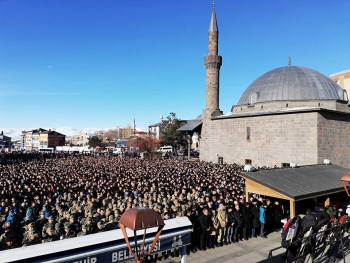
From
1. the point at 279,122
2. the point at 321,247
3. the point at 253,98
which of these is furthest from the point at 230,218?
the point at 253,98

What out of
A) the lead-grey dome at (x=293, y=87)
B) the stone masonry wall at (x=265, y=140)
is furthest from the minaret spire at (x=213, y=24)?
the stone masonry wall at (x=265, y=140)

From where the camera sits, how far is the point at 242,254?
8.19 metres

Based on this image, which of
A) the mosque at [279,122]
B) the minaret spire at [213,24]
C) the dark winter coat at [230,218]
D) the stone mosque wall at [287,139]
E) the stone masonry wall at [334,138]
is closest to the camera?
the dark winter coat at [230,218]

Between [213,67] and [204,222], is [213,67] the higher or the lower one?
the higher one

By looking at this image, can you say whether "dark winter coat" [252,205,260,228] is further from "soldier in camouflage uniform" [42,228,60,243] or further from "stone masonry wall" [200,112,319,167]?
"stone masonry wall" [200,112,319,167]

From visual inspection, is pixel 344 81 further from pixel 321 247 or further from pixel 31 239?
pixel 31 239

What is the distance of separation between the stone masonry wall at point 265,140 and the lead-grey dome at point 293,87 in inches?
267

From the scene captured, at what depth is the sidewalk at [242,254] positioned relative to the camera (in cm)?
767

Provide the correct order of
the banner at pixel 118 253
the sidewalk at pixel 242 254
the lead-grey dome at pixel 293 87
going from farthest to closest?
the lead-grey dome at pixel 293 87 < the sidewalk at pixel 242 254 < the banner at pixel 118 253

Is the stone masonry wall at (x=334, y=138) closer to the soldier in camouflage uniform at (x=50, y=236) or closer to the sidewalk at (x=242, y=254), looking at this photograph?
the sidewalk at (x=242, y=254)

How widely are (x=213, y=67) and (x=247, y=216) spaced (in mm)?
32518

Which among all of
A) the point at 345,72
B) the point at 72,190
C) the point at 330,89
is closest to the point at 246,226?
the point at 72,190

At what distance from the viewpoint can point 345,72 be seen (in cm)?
5834

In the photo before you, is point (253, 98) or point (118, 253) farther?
point (253, 98)
